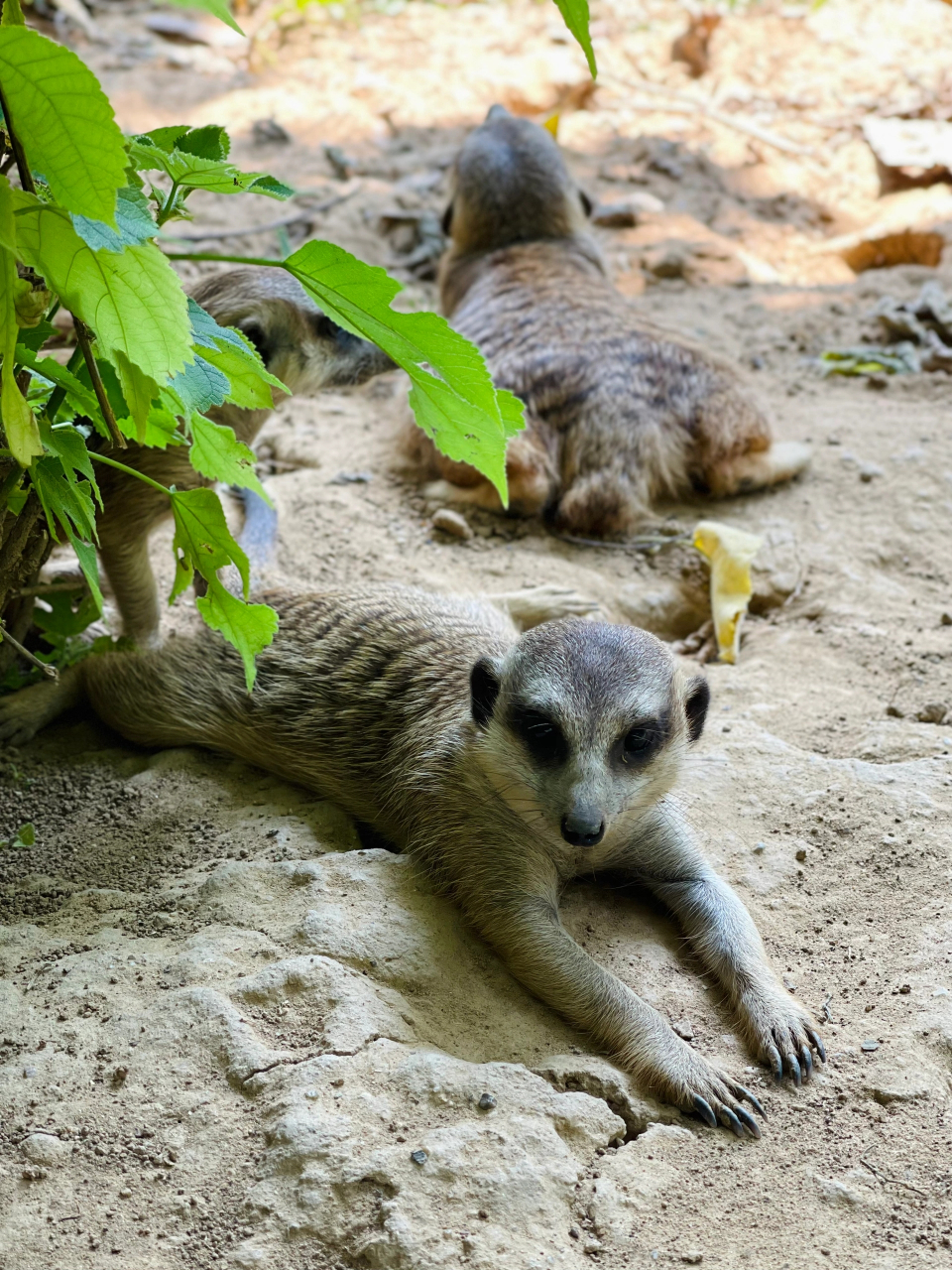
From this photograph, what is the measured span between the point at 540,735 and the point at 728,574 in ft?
5.12

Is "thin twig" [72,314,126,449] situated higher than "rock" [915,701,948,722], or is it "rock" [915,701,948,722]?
"thin twig" [72,314,126,449]

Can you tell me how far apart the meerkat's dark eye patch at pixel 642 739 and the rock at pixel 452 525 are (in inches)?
70.5

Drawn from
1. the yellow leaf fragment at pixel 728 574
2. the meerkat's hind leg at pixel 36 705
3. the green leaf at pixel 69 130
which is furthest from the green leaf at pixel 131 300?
the yellow leaf fragment at pixel 728 574

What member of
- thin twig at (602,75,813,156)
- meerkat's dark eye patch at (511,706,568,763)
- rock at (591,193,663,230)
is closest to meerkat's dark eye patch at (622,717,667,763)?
meerkat's dark eye patch at (511,706,568,763)

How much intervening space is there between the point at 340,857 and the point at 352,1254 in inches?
34.5

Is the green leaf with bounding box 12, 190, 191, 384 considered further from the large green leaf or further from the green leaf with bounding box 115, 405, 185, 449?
the green leaf with bounding box 115, 405, 185, 449

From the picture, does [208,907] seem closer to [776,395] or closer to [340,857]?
[340,857]

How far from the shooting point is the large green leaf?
1.47 metres

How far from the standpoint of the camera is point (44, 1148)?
5.39 feet

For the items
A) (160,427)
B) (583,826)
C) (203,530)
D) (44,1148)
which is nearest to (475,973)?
(583,826)

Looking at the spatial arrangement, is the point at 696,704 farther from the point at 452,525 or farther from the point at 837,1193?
the point at 452,525

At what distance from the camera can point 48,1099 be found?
1.72m

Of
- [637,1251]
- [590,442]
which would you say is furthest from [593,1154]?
[590,442]

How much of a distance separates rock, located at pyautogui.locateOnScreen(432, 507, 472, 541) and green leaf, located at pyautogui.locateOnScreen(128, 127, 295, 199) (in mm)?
2365
